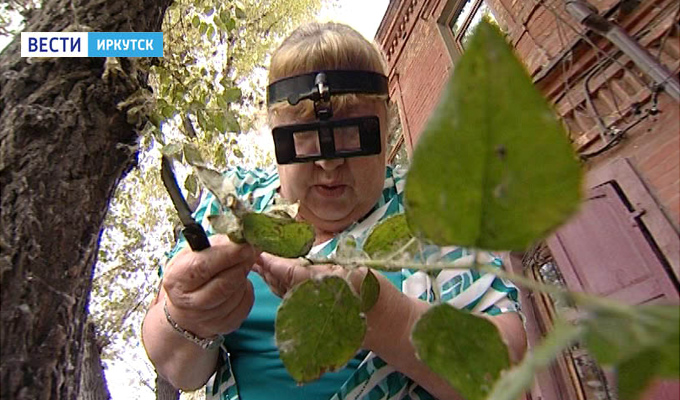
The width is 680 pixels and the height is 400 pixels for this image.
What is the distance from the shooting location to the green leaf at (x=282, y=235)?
0.39 meters

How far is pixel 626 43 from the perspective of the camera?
2.40m

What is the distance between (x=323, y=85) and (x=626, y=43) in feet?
6.92

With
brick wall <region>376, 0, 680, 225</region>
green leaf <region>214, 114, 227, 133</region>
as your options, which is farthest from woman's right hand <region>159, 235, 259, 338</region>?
brick wall <region>376, 0, 680, 225</region>

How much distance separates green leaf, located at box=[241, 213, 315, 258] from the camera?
39 centimetres

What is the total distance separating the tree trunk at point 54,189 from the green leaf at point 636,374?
2.04ft

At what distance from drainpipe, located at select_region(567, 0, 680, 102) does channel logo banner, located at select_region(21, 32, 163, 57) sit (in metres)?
2.05

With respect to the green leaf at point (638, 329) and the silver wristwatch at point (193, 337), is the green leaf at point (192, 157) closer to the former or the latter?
the silver wristwatch at point (193, 337)

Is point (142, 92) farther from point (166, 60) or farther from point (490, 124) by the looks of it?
point (490, 124)

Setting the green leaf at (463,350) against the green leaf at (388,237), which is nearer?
the green leaf at (463,350)

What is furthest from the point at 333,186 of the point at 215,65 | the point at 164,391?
the point at 215,65

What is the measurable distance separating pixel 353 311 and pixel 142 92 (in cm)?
90

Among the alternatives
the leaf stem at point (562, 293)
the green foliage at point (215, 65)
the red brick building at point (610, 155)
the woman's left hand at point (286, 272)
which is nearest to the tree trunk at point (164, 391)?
the green foliage at point (215, 65)

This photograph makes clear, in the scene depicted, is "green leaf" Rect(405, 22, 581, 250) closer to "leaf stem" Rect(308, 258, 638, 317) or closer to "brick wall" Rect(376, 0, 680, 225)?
"leaf stem" Rect(308, 258, 638, 317)

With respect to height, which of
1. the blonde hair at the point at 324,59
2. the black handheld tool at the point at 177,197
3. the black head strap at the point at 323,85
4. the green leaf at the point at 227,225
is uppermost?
the blonde hair at the point at 324,59
